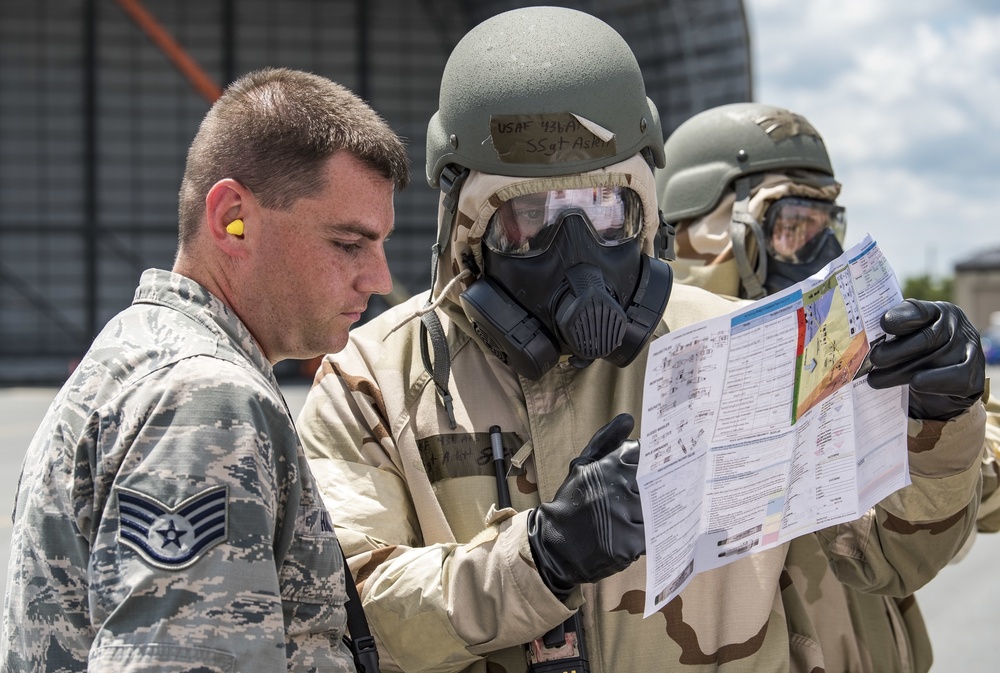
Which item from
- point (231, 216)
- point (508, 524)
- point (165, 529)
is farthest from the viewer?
point (508, 524)

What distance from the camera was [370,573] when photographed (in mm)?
1769

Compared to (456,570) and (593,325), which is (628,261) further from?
(456,570)

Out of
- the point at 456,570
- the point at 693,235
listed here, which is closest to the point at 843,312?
the point at 456,570

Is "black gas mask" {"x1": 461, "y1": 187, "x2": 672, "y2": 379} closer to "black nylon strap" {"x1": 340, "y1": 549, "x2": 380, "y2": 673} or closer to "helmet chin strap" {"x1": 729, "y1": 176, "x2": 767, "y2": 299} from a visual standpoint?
"black nylon strap" {"x1": 340, "y1": 549, "x2": 380, "y2": 673}

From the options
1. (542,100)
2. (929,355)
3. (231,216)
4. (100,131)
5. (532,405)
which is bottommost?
(532,405)

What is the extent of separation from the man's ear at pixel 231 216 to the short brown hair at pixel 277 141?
0.06 feet

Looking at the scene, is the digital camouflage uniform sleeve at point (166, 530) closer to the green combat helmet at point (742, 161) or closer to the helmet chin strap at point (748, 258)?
the helmet chin strap at point (748, 258)

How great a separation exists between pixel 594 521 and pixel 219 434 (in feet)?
2.07

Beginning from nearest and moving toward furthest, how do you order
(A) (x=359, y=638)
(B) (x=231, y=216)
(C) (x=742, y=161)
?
(B) (x=231, y=216)
(A) (x=359, y=638)
(C) (x=742, y=161)

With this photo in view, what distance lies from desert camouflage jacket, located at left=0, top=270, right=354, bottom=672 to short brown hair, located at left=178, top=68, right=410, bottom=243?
167mm

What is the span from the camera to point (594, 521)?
62.1 inches

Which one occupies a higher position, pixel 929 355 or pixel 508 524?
pixel 929 355

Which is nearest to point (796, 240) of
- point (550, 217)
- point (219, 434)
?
point (550, 217)

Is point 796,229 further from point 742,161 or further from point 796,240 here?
point 742,161
